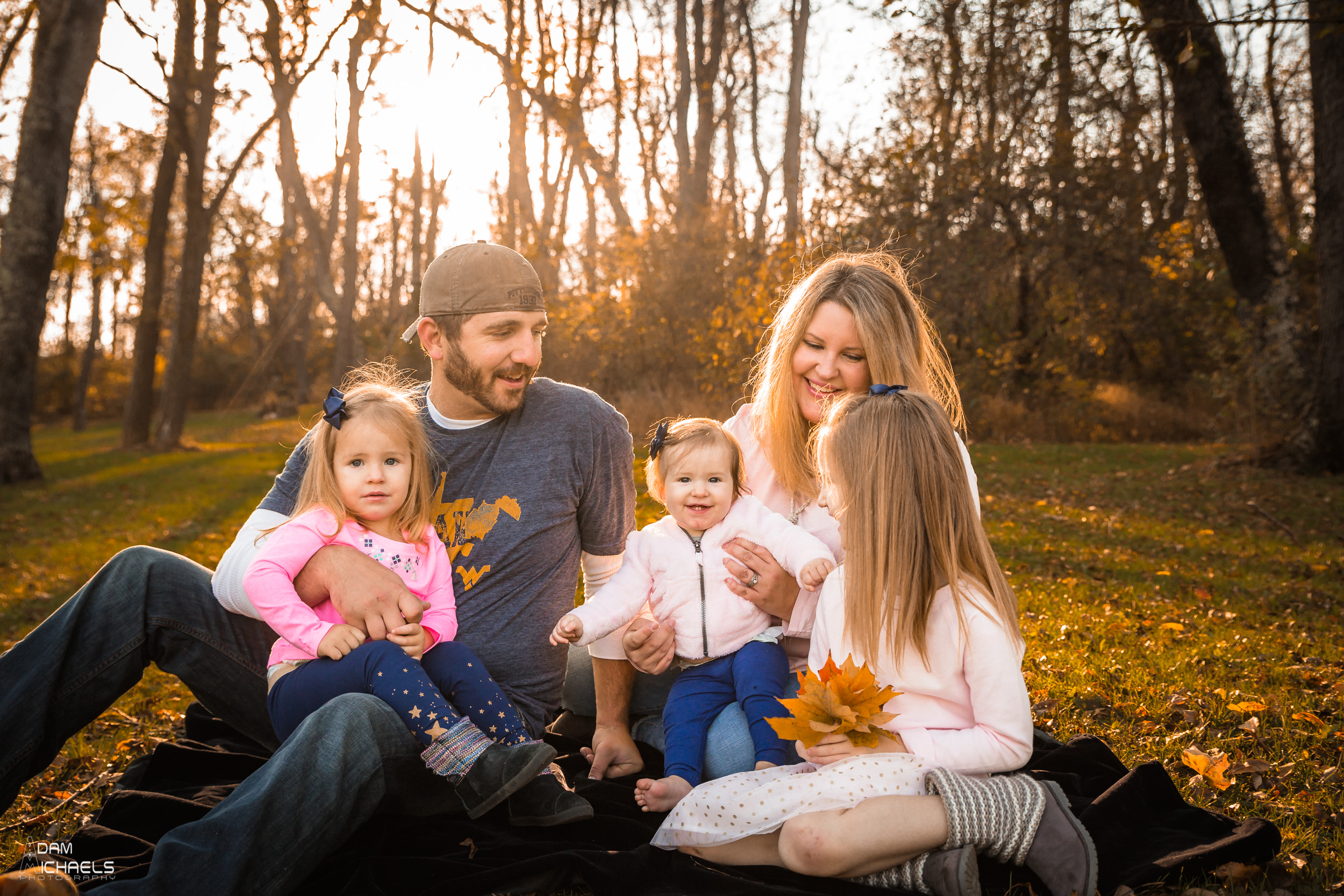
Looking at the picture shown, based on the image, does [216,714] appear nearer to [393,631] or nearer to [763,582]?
[393,631]

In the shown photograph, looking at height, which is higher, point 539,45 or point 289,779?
point 539,45

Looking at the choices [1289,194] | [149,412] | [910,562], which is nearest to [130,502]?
[149,412]

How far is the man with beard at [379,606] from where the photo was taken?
208 centimetres

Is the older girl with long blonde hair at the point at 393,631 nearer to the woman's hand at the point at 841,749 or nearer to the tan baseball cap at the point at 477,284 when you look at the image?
the tan baseball cap at the point at 477,284

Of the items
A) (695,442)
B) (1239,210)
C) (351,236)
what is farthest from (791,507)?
(351,236)

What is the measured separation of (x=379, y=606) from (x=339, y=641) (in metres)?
0.14

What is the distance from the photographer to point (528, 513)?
9.78ft

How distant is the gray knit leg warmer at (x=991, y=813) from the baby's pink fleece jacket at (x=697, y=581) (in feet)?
2.80

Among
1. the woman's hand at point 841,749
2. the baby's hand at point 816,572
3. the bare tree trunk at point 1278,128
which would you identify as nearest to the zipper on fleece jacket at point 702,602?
the baby's hand at point 816,572

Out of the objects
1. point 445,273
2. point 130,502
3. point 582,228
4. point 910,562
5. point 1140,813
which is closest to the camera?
point 910,562

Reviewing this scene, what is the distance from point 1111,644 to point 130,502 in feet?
38.1

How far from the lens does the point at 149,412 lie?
17.6 metres

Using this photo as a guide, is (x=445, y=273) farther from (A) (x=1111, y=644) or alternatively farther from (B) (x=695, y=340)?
(B) (x=695, y=340)

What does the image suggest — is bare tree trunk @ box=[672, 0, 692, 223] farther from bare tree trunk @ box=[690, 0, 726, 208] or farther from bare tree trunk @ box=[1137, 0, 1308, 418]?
bare tree trunk @ box=[1137, 0, 1308, 418]
